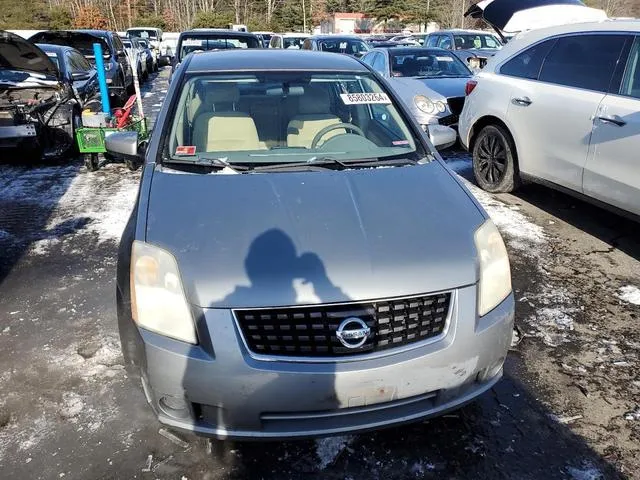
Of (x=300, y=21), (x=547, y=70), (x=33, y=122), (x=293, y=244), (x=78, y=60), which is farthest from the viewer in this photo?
(x=300, y=21)

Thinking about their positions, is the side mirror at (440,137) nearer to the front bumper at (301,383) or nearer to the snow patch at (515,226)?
the snow patch at (515,226)

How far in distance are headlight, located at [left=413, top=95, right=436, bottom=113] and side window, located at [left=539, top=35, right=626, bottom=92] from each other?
8.18 ft

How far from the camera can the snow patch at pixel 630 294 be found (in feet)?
12.3

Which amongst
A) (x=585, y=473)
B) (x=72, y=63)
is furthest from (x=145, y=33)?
(x=585, y=473)

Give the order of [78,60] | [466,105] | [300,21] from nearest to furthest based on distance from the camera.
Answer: [466,105] < [78,60] < [300,21]

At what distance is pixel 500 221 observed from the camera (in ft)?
17.2

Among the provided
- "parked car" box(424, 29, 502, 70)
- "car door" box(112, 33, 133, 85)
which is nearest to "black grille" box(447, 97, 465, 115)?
"parked car" box(424, 29, 502, 70)

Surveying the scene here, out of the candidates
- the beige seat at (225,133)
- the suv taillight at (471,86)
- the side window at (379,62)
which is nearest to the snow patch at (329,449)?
the beige seat at (225,133)

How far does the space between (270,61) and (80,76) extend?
6.24 m

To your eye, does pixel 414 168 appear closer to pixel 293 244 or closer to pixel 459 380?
pixel 293 244

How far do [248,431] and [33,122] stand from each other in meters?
6.22

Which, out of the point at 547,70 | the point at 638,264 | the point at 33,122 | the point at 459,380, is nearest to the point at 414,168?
the point at 459,380

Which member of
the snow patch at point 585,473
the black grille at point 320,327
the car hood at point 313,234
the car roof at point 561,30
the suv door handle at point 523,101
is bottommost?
the snow patch at point 585,473

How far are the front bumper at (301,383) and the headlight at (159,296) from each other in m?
0.05
